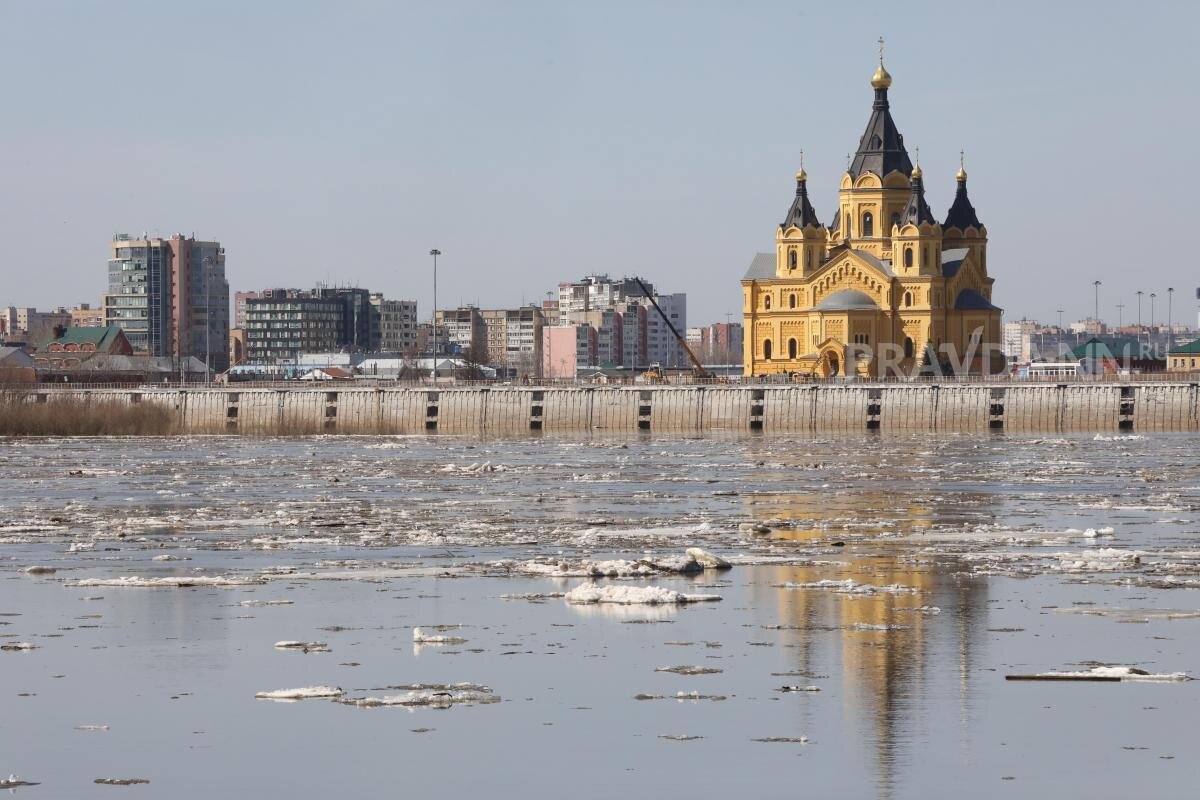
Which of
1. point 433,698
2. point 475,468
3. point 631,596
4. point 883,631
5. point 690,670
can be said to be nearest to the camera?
point 433,698

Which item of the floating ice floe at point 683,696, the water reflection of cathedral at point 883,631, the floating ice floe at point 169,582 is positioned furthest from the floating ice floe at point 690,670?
the floating ice floe at point 169,582

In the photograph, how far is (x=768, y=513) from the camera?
3869 cm

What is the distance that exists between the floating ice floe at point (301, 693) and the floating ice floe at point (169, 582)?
26.3 ft

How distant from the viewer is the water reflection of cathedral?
56.7 feet

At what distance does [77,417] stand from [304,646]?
261ft

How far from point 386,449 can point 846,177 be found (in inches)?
2714

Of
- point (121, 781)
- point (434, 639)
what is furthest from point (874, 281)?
point (121, 781)

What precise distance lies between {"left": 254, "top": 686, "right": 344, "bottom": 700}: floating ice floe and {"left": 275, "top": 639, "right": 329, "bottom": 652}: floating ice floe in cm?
228

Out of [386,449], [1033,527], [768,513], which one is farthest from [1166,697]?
[386,449]

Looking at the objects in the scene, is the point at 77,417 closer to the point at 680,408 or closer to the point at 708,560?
the point at 680,408

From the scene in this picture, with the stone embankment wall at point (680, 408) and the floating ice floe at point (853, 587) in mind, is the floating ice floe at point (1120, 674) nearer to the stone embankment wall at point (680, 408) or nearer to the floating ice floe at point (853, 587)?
the floating ice floe at point (853, 587)

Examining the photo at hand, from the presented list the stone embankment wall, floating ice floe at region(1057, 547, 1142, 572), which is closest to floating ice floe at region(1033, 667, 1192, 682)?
floating ice floe at region(1057, 547, 1142, 572)

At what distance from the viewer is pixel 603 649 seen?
20.7m

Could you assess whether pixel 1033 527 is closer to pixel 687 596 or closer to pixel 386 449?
pixel 687 596
